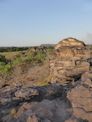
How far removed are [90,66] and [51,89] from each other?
7093 millimetres

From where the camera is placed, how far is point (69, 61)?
31.1 meters

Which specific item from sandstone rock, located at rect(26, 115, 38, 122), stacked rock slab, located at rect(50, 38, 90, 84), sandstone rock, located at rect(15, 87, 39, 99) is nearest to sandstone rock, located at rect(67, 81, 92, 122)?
sandstone rock, located at rect(26, 115, 38, 122)

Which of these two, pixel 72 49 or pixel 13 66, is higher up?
pixel 72 49

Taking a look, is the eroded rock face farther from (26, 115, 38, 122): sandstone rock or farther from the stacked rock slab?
the stacked rock slab

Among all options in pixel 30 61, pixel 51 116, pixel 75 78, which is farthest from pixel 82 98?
pixel 30 61

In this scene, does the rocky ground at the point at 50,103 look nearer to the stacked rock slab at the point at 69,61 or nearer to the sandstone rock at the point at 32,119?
the sandstone rock at the point at 32,119

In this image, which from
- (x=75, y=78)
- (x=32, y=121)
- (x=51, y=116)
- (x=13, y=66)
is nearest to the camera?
(x=32, y=121)

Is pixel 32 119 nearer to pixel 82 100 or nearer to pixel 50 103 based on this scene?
pixel 50 103

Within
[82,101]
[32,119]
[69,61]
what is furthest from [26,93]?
[69,61]

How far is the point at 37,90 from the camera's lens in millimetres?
24141

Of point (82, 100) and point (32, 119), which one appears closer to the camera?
point (32, 119)

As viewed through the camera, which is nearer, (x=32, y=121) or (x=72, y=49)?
(x=32, y=121)

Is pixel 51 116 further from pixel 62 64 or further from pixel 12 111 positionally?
pixel 62 64

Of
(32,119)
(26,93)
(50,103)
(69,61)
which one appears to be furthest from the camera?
(69,61)
